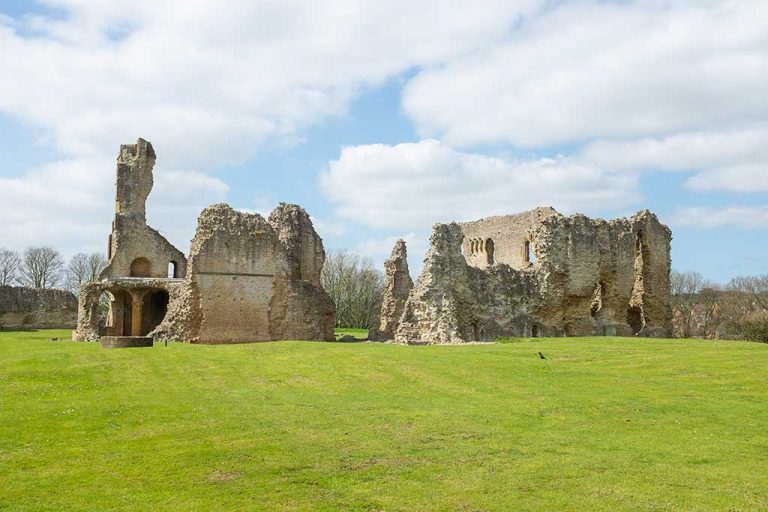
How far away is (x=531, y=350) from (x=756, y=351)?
5.67 metres

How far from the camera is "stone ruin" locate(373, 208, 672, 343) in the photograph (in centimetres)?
2820

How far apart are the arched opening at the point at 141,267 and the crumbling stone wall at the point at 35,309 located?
11879mm

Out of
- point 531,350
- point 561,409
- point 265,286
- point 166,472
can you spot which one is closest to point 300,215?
point 265,286

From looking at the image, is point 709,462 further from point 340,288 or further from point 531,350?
point 340,288

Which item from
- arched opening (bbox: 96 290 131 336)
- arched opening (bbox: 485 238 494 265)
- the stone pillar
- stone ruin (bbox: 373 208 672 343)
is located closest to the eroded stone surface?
stone ruin (bbox: 373 208 672 343)

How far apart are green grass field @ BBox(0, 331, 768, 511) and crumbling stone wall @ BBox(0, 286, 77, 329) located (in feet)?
118

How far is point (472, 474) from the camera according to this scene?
901 cm

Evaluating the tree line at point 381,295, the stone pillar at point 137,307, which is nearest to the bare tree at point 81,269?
the tree line at point 381,295

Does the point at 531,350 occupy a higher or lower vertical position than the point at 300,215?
lower

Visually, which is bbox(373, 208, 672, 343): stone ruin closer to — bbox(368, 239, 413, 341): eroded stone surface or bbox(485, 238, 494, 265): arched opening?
bbox(368, 239, 413, 341): eroded stone surface

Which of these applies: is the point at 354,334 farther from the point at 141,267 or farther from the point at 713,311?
the point at 713,311

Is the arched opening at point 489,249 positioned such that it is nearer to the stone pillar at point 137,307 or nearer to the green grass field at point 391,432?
the stone pillar at point 137,307

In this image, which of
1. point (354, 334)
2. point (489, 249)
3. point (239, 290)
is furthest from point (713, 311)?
point (239, 290)

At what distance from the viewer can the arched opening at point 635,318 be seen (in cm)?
3594
